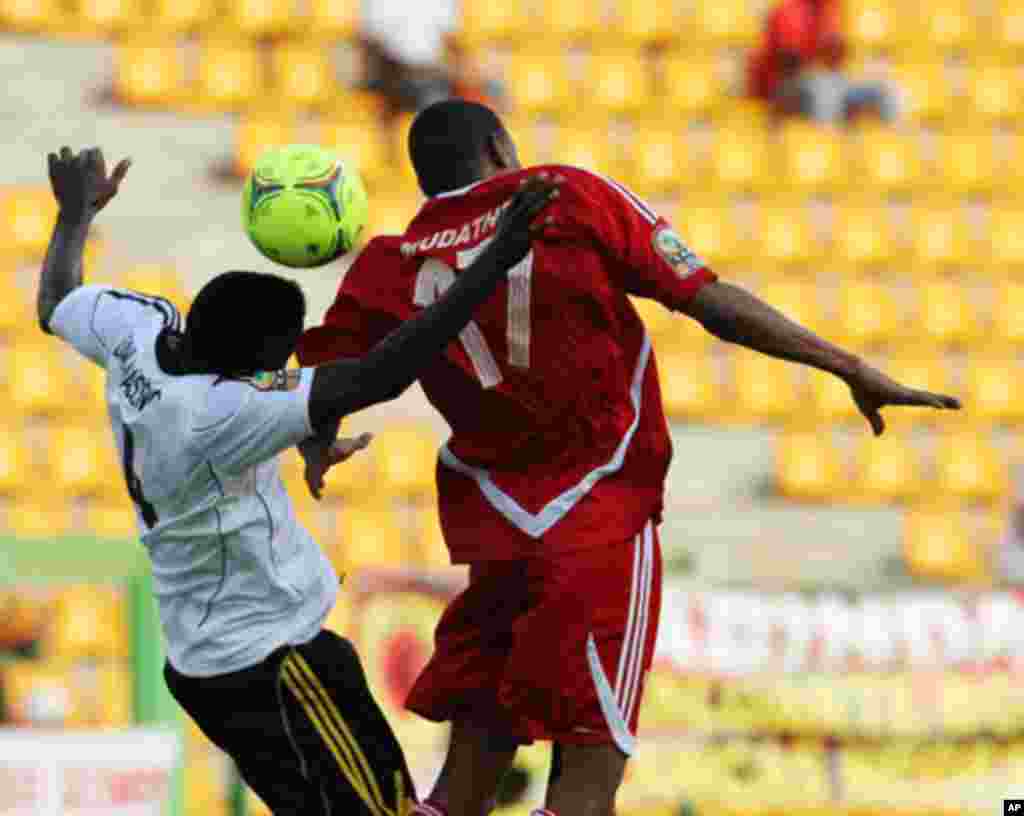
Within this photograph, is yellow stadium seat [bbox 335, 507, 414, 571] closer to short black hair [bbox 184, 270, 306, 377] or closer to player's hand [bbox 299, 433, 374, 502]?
player's hand [bbox 299, 433, 374, 502]

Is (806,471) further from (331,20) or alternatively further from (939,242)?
(331,20)

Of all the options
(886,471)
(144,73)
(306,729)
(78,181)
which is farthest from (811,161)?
(306,729)

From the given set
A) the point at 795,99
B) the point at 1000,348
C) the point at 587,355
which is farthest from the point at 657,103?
the point at 587,355

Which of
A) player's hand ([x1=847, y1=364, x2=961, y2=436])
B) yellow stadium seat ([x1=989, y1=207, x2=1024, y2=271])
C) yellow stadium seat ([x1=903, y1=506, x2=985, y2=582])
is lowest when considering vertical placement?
yellow stadium seat ([x1=903, y1=506, x2=985, y2=582])

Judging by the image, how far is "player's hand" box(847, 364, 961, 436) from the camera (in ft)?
17.8

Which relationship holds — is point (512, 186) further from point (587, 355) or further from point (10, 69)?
point (10, 69)

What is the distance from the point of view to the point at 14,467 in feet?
43.5

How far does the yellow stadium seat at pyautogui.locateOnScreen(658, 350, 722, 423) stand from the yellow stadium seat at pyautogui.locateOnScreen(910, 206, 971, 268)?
2.13 metres

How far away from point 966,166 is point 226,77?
201 inches

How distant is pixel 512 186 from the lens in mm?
5613

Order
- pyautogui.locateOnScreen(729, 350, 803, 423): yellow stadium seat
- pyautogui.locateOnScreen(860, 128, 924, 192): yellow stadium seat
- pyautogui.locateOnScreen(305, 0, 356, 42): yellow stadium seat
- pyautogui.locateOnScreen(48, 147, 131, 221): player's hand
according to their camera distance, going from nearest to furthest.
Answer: pyautogui.locateOnScreen(48, 147, 131, 221): player's hand, pyautogui.locateOnScreen(729, 350, 803, 423): yellow stadium seat, pyautogui.locateOnScreen(305, 0, 356, 42): yellow stadium seat, pyautogui.locateOnScreen(860, 128, 924, 192): yellow stadium seat

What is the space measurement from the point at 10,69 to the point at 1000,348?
6.58m

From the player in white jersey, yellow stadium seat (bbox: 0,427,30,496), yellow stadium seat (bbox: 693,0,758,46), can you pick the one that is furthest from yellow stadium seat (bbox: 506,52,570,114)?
the player in white jersey

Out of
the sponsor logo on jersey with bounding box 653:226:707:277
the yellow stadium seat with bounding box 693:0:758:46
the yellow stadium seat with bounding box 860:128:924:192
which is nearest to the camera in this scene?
the sponsor logo on jersey with bounding box 653:226:707:277
